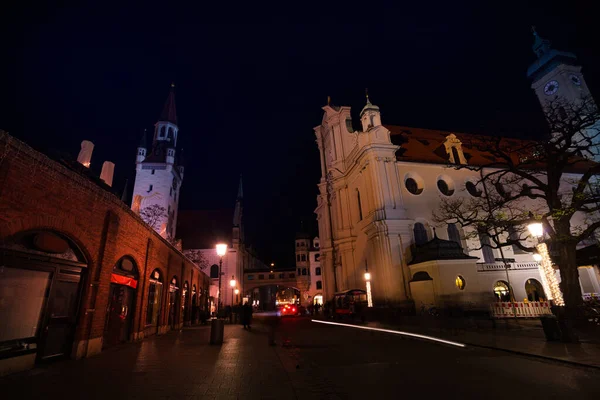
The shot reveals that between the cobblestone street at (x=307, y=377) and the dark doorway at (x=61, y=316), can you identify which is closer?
the cobblestone street at (x=307, y=377)

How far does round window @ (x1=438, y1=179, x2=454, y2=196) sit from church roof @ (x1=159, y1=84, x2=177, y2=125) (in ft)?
176

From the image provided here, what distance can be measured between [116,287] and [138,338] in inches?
127

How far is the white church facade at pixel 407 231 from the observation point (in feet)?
77.0

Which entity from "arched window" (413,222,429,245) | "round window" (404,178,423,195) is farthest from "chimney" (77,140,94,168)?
"arched window" (413,222,429,245)

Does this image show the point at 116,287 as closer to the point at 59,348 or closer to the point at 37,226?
Result: the point at 59,348

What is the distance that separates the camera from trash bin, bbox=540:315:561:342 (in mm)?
10109

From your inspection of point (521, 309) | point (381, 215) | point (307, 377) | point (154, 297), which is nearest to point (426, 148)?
point (381, 215)

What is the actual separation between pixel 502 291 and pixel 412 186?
1224 centimetres

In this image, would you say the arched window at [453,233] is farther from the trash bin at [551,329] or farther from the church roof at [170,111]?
the church roof at [170,111]

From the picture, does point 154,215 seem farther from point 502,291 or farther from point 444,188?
point 502,291

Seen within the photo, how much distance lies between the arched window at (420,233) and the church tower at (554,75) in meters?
36.2

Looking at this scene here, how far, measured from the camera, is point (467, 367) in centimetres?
703

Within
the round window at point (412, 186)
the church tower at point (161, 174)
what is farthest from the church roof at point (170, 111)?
the round window at point (412, 186)

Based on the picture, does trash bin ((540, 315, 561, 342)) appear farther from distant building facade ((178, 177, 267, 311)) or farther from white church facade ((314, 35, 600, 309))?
distant building facade ((178, 177, 267, 311))
